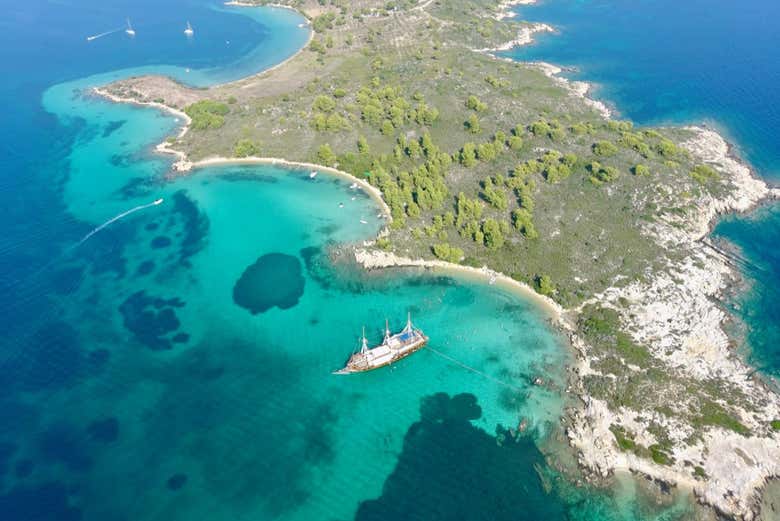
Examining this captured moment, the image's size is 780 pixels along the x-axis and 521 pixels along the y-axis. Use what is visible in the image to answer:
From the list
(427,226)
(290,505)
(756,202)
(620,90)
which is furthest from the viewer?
(620,90)

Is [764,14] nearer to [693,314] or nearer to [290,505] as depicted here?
[693,314]

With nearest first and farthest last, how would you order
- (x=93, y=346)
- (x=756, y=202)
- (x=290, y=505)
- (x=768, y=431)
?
(x=290, y=505) → (x=768, y=431) → (x=93, y=346) → (x=756, y=202)

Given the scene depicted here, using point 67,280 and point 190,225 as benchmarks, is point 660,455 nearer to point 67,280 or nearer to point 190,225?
point 190,225

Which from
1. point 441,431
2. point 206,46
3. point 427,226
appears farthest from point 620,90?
point 206,46

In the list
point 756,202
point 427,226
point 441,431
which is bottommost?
point 441,431

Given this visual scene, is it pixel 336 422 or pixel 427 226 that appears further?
pixel 427 226

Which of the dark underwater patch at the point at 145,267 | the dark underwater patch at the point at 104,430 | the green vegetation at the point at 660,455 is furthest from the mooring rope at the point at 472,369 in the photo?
the dark underwater patch at the point at 145,267
